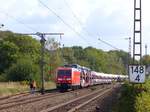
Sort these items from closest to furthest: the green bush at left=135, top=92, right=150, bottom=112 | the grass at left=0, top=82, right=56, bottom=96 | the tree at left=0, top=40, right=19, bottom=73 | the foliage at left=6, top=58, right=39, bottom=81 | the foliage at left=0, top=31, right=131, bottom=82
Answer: the green bush at left=135, top=92, right=150, bottom=112, the grass at left=0, top=82, right=56, bottom=96, the foliage at left=6, top=58, right=39, bottom=81, the foliage at left=0, top=31, right=131, bottom=82, the tree at left=0, top=40, right=19, bottom=73

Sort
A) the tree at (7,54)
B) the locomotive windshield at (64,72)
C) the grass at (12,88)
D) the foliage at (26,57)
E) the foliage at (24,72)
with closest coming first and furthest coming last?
1. the grass at (12,88)
2. the locomotive windshield at (64,72)
3. the foliage at (24,72)
4. the foliage at (26,57)
5. the tree at (7,54)

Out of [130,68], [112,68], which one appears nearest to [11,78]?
[130,68]

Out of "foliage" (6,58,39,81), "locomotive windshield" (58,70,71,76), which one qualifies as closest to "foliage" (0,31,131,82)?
"foliage" (6,58,39,81)

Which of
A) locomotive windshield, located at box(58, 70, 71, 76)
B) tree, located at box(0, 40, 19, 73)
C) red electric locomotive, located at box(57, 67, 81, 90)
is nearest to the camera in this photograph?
red electric locomotive, located at box(57, 67, 81, 90)

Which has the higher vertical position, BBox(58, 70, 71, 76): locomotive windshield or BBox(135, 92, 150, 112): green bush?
BBox(58, 70, 71, 76): locomotive windshield

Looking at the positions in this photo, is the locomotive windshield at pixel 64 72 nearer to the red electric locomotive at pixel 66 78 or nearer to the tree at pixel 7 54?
the red electric locomotive at pixel 66 78

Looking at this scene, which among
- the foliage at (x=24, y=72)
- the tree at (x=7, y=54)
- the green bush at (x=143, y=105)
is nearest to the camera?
the green bush at (x=143, y=105)

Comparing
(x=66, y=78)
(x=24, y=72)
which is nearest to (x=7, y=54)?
(x=24, y=72)

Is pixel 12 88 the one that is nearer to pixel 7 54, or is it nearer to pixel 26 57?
pixel 26 57

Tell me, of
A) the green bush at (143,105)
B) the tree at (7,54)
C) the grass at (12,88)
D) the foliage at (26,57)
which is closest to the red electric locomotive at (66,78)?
the grass at (12,88)

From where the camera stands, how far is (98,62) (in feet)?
609

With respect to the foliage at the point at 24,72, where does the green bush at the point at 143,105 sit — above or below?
below

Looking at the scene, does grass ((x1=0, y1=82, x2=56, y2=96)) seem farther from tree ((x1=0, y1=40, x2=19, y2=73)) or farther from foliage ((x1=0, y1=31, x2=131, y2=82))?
tree ((x1=0, y1=40, x2=19, y2=73))

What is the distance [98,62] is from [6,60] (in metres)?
66.6
